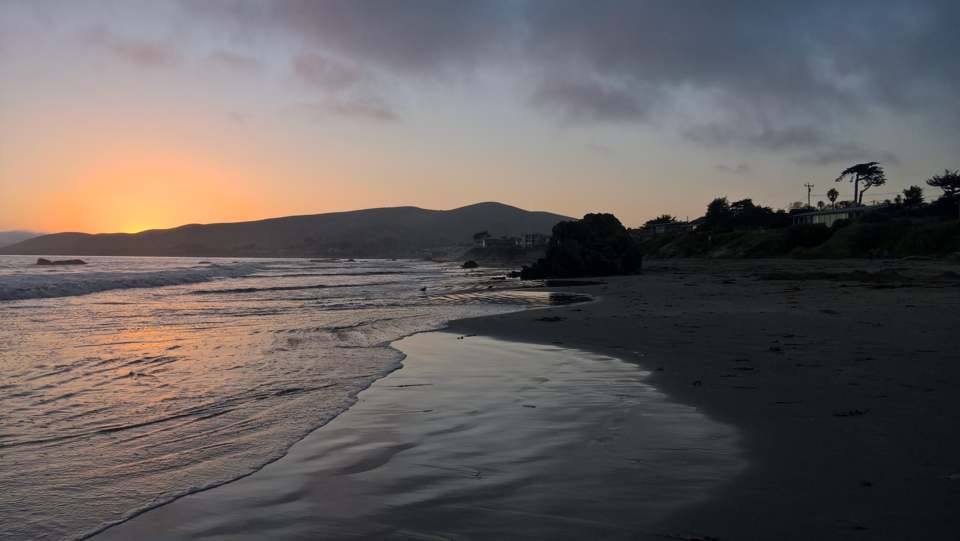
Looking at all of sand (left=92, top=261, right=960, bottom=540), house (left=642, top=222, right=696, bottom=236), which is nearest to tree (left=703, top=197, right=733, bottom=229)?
house (left=642, top=222, right=696, bottom=236)

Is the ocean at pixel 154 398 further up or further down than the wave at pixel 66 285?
further down

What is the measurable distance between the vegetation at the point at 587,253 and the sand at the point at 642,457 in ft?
98.0

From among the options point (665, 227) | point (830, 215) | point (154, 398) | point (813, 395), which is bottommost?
point (154, 398)

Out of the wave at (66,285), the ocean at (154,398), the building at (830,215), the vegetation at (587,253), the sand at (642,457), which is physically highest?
the building at (830,215)

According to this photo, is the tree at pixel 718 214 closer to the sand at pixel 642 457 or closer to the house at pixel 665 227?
the house at pixel 665 227

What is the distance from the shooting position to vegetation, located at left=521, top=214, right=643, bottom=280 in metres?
39.0

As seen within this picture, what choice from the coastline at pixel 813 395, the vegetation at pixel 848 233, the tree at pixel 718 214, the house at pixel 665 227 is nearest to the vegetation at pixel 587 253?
the vegetation at pixel 848 233

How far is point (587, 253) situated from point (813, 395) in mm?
34156

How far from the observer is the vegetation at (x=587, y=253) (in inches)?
1535

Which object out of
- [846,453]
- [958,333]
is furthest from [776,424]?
[958,333]

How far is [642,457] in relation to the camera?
4293mm

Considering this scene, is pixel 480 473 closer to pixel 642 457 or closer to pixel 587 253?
pixel 642 457

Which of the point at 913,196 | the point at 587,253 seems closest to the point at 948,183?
the point at 913,196

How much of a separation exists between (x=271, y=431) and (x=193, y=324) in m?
9.88
